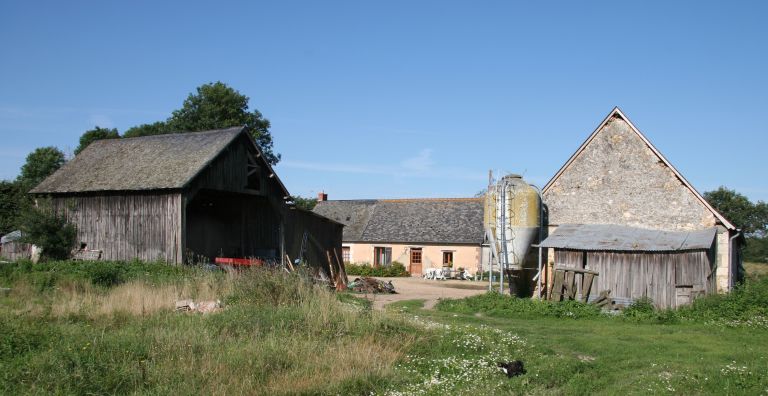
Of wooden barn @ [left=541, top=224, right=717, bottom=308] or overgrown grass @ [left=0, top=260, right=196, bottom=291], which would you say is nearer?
overgrown grass @ [left=0, top=260, right=196, bottom=291]

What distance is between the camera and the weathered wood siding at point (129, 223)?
24672mm

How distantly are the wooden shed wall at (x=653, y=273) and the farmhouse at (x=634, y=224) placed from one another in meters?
0.03

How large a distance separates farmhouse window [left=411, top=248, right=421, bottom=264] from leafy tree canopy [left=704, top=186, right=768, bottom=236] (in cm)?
4711

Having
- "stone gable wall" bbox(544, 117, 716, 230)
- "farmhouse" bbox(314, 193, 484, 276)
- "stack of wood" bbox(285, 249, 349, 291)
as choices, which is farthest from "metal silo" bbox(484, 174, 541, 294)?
"farmhouse" bbox(314, 193, 484, 276)

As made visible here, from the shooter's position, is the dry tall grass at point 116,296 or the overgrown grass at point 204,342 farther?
the dry tall grass at point 116,296

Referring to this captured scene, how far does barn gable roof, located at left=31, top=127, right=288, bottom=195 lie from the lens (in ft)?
83.3

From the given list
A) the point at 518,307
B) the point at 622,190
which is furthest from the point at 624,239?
the point at 518,307

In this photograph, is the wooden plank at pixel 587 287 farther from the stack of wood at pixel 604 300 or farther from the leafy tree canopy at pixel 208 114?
the leafy tree canopy at pixel 208 114

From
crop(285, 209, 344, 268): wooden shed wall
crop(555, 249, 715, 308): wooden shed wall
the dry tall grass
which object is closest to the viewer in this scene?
the dry tall grass

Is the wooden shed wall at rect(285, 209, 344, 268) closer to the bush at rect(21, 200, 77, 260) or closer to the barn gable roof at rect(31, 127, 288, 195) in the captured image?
the barn gable roof at rect(31, 127, 288, 195)

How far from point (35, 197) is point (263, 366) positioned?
23.4 meters

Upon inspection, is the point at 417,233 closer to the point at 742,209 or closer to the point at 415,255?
the point at 415,255

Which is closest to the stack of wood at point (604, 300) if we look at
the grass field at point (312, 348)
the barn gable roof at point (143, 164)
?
the grass field at point (312, 348)

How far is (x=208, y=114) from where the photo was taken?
52938 millimetres
